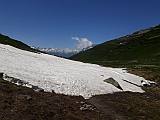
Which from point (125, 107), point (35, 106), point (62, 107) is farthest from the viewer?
point (125, 107)

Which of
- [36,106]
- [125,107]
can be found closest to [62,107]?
[36,106]

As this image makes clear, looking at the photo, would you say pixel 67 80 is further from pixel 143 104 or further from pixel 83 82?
pixel 143 104

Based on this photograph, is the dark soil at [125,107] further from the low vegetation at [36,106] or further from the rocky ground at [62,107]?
the low vegetation at [36,106]

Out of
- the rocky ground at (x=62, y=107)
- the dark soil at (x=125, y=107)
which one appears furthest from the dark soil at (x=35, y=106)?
the dark soil at (x=125, y=107)

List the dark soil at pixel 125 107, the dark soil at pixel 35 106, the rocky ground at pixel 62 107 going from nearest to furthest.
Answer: the dark soil at pixel 35 106 < the rocky ground at pixel 62 107 < the dark soil at pixel 125 107

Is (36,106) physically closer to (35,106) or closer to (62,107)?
(35,106)

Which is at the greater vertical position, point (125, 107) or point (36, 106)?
point (125, 107)

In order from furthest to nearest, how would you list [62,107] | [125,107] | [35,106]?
1. [125,107]
2. [62,107]
3. [35,106]

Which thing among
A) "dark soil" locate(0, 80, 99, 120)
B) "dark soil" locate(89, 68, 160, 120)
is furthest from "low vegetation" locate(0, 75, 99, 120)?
"dark soil" locate(89, 68, 160, 120)

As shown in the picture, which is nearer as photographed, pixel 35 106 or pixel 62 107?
pixel 35 106

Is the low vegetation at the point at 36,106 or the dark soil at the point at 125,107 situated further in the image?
the dark soil at the point at 125,107

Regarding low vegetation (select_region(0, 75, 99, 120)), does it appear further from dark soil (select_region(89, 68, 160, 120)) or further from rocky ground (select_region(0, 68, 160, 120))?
dark soil (select_region(89, 68, 160, 120))

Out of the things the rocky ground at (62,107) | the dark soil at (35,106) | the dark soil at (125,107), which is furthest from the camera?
the dark soil at (125,107)

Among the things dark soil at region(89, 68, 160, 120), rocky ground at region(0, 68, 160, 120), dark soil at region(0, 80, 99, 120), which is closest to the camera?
dark soil at region(0, 80, 99, 120)
